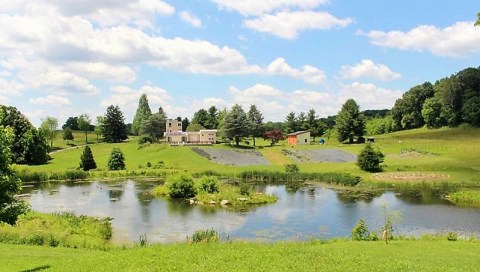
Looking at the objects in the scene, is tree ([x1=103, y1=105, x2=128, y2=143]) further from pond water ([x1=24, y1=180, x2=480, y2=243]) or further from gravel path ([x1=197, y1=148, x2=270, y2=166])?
pond water ([x1=24, y1=180, x2=480, y2=243])

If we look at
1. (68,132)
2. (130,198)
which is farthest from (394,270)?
(68,132)

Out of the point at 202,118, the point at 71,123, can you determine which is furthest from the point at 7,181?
the point at 71,123

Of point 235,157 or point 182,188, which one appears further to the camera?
point 235,157

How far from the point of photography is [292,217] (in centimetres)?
4269

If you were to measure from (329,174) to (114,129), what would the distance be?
84674 millimetres

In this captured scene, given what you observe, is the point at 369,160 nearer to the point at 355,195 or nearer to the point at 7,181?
the point at 355,195

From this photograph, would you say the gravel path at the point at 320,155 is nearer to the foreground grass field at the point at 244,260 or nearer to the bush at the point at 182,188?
the bush at the point at 182,188

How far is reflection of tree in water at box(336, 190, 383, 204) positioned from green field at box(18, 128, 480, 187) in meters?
4.81

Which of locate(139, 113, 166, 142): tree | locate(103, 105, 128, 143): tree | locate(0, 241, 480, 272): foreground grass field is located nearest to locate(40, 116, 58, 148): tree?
locate(103, 105, 128, 143): tree

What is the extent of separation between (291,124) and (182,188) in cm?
8725

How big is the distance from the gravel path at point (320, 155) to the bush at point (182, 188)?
37.4m

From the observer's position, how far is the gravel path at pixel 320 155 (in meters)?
86.1

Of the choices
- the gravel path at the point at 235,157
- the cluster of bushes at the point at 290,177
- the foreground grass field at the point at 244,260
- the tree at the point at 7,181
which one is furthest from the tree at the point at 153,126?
the tree at the point at 7,181

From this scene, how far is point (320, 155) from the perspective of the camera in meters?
91.4
